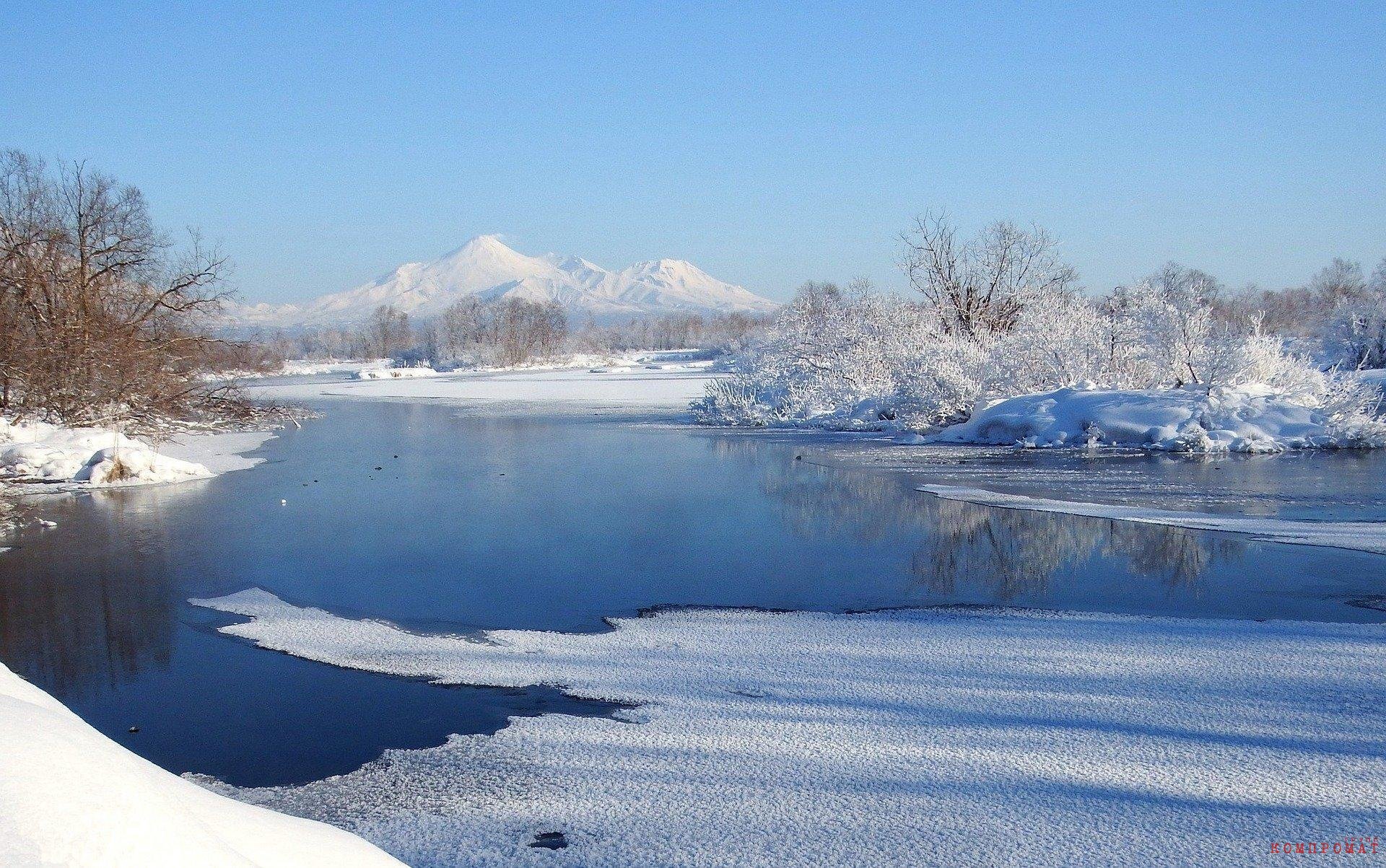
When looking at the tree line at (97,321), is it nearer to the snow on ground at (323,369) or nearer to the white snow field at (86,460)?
the white snow field at (86,460)

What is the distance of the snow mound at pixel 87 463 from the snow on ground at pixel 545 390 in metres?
16.9

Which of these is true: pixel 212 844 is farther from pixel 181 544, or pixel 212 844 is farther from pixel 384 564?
pixel 181 544

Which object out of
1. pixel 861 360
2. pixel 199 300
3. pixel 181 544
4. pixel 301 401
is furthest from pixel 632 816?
pixel 301 401

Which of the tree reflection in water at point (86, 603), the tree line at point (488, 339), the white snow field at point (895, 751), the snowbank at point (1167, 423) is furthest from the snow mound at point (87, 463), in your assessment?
the tree line at point (488, 339)

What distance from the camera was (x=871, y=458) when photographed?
19.2 meters

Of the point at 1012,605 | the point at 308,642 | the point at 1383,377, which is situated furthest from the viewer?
the point at 1383,377

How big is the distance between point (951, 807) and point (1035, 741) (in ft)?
3.04

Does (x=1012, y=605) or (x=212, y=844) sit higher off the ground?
(x=212, y=844)

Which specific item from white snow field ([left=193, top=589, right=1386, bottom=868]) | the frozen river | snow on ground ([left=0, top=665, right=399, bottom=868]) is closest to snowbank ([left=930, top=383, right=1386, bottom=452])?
the frozen river

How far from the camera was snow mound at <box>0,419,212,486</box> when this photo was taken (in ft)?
52.4

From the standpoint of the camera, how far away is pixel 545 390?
47938mm

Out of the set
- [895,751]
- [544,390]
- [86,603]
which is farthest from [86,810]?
[544,390]

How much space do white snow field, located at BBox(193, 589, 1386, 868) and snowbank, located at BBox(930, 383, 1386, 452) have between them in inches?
561

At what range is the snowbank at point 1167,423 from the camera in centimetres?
1956
